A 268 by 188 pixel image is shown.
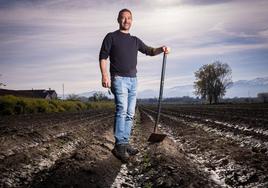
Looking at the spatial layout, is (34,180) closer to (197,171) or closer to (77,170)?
(77,170)

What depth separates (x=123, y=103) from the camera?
6.28 metres

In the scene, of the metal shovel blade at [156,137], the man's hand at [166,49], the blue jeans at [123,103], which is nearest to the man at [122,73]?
the blue jeans at [123,103]

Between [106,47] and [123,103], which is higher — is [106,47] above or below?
above

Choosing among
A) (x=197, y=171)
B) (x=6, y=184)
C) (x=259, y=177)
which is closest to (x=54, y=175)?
(x=6, y=184)

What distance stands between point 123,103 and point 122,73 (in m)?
0.51

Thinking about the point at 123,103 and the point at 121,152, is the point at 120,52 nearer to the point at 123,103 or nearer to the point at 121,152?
the point at 123,103

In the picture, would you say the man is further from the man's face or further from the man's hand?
the man's hand

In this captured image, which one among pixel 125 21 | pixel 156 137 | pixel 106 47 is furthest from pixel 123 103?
pixel 156 137

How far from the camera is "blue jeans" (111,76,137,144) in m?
6.27

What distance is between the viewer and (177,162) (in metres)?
5.91

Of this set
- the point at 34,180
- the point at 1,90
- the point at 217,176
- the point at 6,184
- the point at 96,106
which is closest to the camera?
the point at 6,184

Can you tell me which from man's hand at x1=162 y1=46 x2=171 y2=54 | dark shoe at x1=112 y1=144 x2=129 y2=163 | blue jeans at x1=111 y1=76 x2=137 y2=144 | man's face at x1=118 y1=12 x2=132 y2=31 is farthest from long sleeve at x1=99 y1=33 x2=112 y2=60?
dark shoe at x1=112 y1=144 x2=129 y2=163

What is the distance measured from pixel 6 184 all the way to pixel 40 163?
1.62m

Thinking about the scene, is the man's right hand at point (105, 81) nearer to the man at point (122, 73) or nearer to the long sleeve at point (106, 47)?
the man at point (122, 73)
